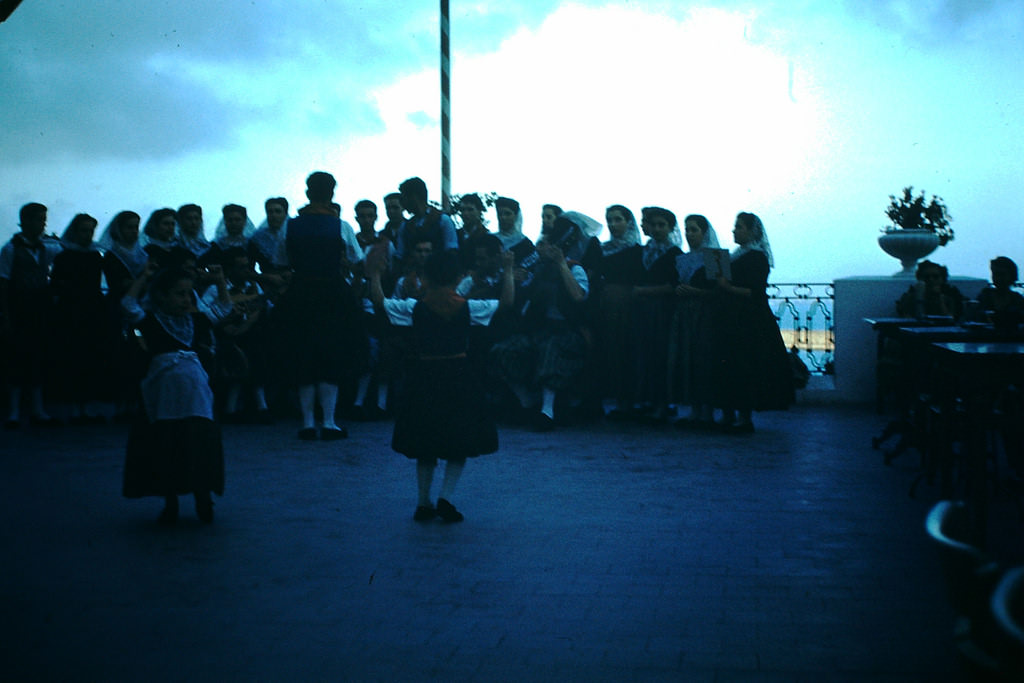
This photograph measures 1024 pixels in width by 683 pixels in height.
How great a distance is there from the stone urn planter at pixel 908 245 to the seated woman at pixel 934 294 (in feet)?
4.15

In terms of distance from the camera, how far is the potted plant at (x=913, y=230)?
15.4m

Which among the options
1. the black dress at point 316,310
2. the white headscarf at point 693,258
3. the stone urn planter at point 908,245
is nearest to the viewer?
the black dress at point 316,310

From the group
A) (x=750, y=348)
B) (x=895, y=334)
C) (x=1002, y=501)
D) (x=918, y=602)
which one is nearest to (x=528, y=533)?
(x=918, y=602)

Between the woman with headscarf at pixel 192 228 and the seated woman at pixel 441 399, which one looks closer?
the seated woman at pixel 441 399

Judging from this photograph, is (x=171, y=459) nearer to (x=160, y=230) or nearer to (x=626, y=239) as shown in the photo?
(x=160, y=230)

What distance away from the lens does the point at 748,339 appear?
38.0 ft

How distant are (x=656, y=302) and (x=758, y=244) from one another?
1259 millimetres

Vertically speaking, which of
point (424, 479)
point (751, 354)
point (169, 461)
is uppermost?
point (751, 354)

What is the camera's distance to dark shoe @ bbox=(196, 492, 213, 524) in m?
7.22

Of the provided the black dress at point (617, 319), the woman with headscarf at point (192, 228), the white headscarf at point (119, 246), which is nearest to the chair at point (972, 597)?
the black dress at point (617, 319)

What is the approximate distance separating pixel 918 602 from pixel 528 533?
2238 millimetres

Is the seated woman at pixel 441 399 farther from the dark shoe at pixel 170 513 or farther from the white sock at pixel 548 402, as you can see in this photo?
the white sock at pixel 548 402

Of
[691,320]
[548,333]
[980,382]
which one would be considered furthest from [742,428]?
[980,382]

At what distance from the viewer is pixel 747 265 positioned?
38.5ft
